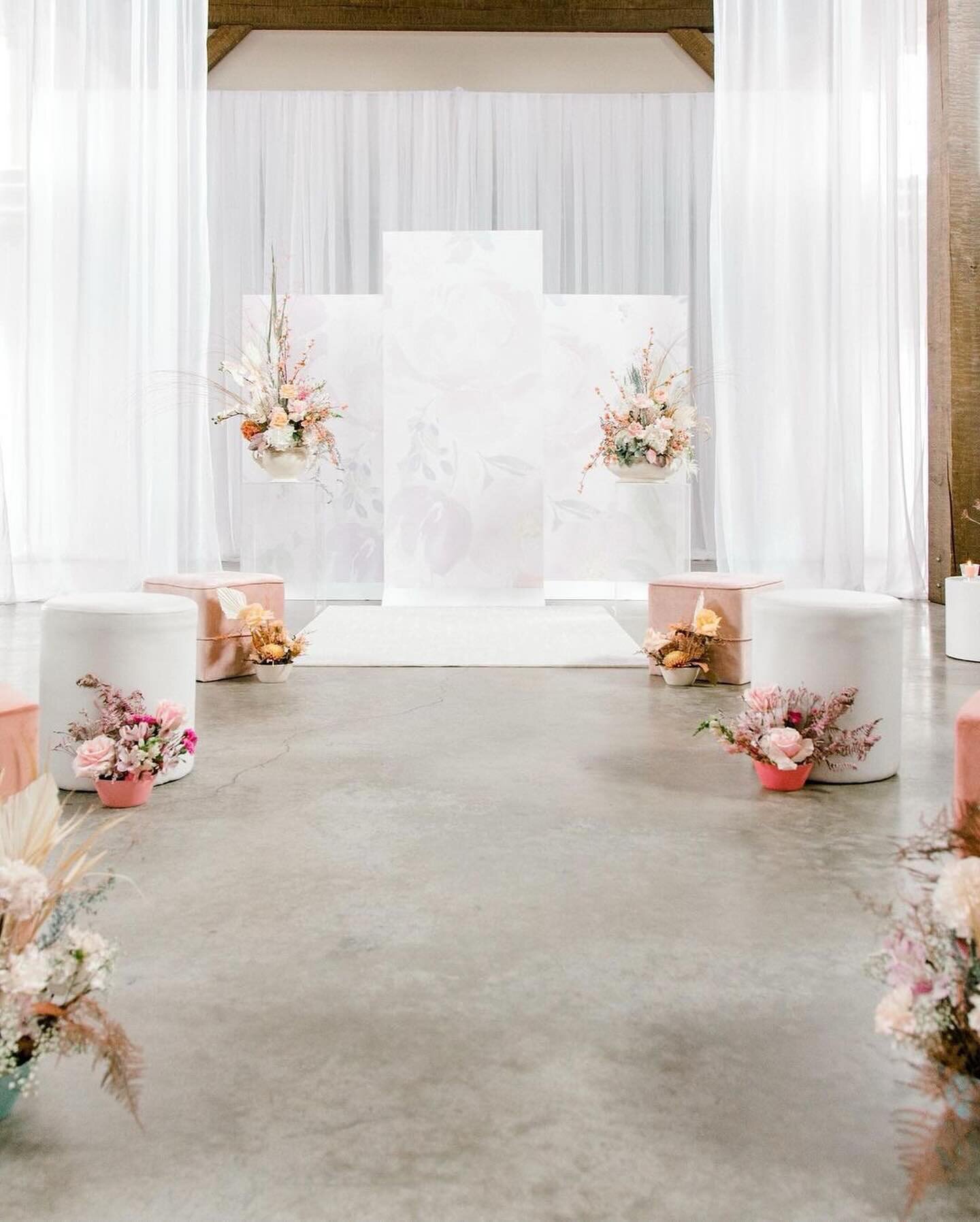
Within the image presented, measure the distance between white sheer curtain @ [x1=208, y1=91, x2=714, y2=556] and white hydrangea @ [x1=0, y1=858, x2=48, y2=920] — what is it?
9039 millimetres

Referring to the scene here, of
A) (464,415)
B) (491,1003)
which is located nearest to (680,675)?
(491,1003)

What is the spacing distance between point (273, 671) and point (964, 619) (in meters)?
2.92

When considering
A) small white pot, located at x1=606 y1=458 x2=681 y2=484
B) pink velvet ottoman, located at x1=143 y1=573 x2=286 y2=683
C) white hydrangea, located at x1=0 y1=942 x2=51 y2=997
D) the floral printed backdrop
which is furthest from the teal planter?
small white pot, located at x1=606 y1=458 x2=681 y2=484

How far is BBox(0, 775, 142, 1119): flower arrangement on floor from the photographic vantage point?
1.46 metres

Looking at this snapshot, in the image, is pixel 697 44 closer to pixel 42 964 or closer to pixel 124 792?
pixel 124 792

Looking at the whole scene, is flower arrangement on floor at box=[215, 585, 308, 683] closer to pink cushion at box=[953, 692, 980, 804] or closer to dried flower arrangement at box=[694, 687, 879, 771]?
dried flower arrangement at box=[694, 687, 879, 771]

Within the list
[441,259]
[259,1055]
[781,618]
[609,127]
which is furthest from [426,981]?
[609,127]

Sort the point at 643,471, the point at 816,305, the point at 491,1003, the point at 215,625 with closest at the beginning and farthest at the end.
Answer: the point at 491,1003, the point at 215,625, the point at 643,471, the point at 816,305

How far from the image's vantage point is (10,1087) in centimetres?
153

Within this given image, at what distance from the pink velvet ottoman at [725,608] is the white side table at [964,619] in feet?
2.84

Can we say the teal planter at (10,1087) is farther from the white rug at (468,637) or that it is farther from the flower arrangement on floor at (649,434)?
the flower arrangement on floor at (649,434)

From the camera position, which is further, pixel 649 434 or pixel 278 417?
pixel 649 434

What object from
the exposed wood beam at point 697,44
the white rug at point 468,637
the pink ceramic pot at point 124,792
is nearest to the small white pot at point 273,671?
the white rug at point 468,637

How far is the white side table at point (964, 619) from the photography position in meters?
5.21
